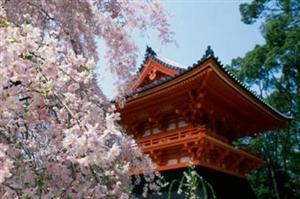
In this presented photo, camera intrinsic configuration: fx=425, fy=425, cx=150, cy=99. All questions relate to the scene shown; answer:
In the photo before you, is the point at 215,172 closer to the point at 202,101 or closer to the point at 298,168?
the point at 202,101

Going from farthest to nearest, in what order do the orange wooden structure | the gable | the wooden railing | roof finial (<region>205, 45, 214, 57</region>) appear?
the gable
the wooden railing
the orange wooden structure
roof finial (<region>205, 45, 214, 57</region>)

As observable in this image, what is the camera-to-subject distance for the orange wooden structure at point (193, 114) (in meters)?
8.43

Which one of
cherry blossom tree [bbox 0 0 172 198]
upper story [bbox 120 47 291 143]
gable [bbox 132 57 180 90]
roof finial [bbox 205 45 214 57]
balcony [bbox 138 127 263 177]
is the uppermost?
gable [bbox 132 57 180 90]

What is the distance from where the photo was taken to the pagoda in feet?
27.7

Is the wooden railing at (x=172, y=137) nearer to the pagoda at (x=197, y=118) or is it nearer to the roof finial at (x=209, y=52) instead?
the pagoda at (x=197, y=118)

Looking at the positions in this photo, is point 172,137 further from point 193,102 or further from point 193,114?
point 193,102

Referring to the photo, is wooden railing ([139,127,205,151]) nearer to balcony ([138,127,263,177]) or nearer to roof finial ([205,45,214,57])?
balcony ([138,127,263,177])

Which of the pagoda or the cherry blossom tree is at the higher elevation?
the pagoda

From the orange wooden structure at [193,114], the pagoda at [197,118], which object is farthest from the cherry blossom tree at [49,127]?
the orange wooden structure at [193,114]

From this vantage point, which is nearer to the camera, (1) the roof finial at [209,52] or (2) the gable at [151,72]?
(1) the roof finial at [209,52]

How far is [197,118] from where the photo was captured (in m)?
8.91

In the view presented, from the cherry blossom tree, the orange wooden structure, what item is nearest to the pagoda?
the orange wooden structure

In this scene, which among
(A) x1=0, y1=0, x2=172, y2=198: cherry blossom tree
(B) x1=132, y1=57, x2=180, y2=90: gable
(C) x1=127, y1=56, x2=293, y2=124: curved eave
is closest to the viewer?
(A) x1=0, y1=0, x2=172, y2=198: cherry blossom tree

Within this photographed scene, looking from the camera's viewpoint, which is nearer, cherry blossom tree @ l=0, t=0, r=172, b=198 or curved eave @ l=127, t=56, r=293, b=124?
cherry blossom tree @ l=0, t=0, r=172, b=198
